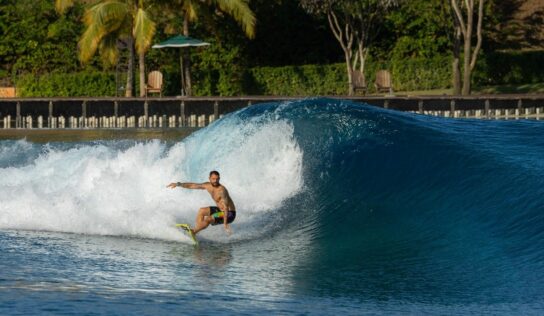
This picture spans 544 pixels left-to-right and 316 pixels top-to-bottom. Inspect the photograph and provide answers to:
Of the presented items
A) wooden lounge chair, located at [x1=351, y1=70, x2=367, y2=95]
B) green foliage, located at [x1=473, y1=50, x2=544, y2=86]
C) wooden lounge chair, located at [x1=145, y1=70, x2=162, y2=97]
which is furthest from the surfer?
green foliage, located at [x1=473, y1=50, x2=544, y2=86]

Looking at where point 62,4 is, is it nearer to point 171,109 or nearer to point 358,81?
point 171,109

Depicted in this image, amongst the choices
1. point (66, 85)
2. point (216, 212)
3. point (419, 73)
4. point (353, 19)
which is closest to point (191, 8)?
point (66, 85)

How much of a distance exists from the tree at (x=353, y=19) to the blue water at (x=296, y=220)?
69.6ft

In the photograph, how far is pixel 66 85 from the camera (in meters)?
43.8

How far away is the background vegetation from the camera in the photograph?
44812 millimetres

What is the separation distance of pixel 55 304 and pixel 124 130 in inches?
927

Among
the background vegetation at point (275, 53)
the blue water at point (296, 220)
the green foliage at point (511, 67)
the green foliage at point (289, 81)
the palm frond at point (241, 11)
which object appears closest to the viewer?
the blue water at point (296, 220)

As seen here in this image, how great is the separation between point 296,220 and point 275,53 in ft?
98.8

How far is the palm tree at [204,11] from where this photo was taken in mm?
42312

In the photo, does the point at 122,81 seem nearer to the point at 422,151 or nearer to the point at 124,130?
the point at 124,130

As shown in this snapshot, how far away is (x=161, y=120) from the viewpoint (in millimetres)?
37469

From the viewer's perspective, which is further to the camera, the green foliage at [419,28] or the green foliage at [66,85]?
the green foliage at [419,28]

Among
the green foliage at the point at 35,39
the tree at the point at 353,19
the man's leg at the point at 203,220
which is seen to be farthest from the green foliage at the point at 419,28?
the man's leg at the point at 203,220

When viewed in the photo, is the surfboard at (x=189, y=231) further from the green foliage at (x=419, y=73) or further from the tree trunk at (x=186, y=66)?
the green foliage at (x=419, y=73)
